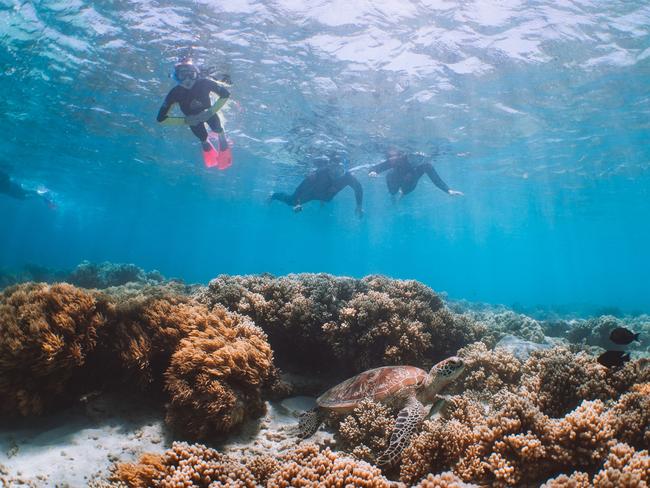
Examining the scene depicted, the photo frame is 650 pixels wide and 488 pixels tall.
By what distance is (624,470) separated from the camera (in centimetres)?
281

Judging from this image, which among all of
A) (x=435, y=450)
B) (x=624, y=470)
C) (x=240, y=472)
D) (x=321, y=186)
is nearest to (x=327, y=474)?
(x=240, y=472)

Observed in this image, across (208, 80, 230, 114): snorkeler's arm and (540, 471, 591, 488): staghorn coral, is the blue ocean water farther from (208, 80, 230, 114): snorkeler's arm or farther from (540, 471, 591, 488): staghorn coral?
(540, 471, 591, 488): staghorn coral

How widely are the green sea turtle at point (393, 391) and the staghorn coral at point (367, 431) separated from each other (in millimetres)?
199

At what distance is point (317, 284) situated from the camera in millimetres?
8594

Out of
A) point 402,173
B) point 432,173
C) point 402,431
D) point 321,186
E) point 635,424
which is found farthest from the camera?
point 321,186

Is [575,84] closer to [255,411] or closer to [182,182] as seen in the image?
[255,411]

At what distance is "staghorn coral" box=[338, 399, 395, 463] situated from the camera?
460 cm

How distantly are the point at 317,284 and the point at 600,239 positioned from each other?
95444 millimetres

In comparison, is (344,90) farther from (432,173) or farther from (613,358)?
(613,358)

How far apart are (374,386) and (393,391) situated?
0.31m

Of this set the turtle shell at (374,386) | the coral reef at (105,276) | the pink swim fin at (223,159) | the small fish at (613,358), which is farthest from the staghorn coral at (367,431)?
the coral reef at (105,276)

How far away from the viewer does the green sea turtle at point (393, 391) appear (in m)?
5.05

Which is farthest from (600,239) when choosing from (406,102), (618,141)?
(406,102)

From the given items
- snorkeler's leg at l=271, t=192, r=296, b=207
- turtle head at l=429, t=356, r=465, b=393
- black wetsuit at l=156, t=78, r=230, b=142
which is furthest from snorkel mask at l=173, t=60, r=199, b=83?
turtle head at l=429, t=356, r=465, b=393
